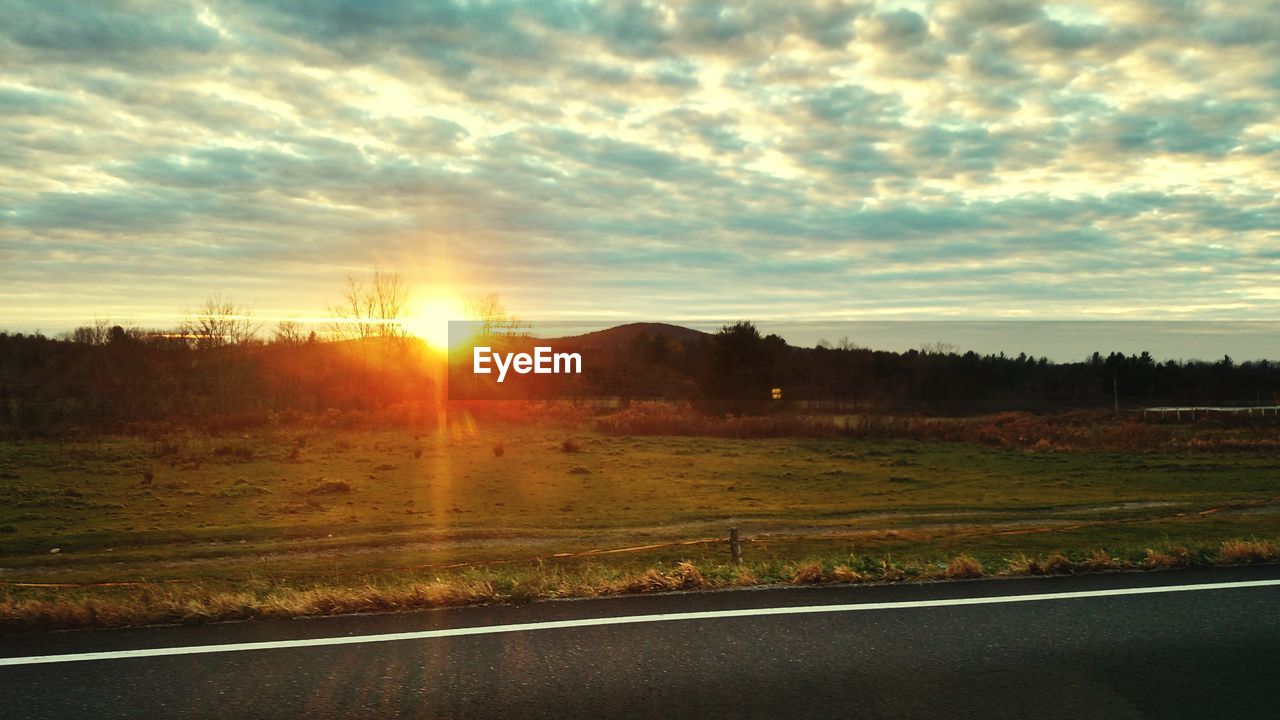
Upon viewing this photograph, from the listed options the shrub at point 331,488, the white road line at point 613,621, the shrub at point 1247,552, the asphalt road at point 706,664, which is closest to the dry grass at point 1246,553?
the shrub at point 1247,552

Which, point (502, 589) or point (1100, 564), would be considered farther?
point (1100, 564)

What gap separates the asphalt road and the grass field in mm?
888

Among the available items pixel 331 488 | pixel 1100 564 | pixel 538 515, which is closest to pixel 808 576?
pixel 1100 564

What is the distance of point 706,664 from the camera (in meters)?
5.05

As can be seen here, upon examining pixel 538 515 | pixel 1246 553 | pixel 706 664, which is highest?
pixel 1246 553

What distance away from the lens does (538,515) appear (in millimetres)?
26125

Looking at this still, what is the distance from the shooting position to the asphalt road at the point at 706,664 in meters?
4.44

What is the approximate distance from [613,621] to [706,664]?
3.27ft

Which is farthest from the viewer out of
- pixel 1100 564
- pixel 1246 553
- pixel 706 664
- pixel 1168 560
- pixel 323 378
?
pixel 323 378

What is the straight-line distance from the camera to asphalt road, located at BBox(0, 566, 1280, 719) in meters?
4.44

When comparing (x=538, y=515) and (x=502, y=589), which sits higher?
(x=502, y=589)

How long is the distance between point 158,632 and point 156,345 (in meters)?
73.8

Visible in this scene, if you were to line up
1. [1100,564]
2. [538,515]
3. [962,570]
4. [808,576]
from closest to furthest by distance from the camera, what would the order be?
[808,576]
[962,570]
[1100,564]
[538,515]

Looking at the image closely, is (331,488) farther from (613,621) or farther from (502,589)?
(613,621)
